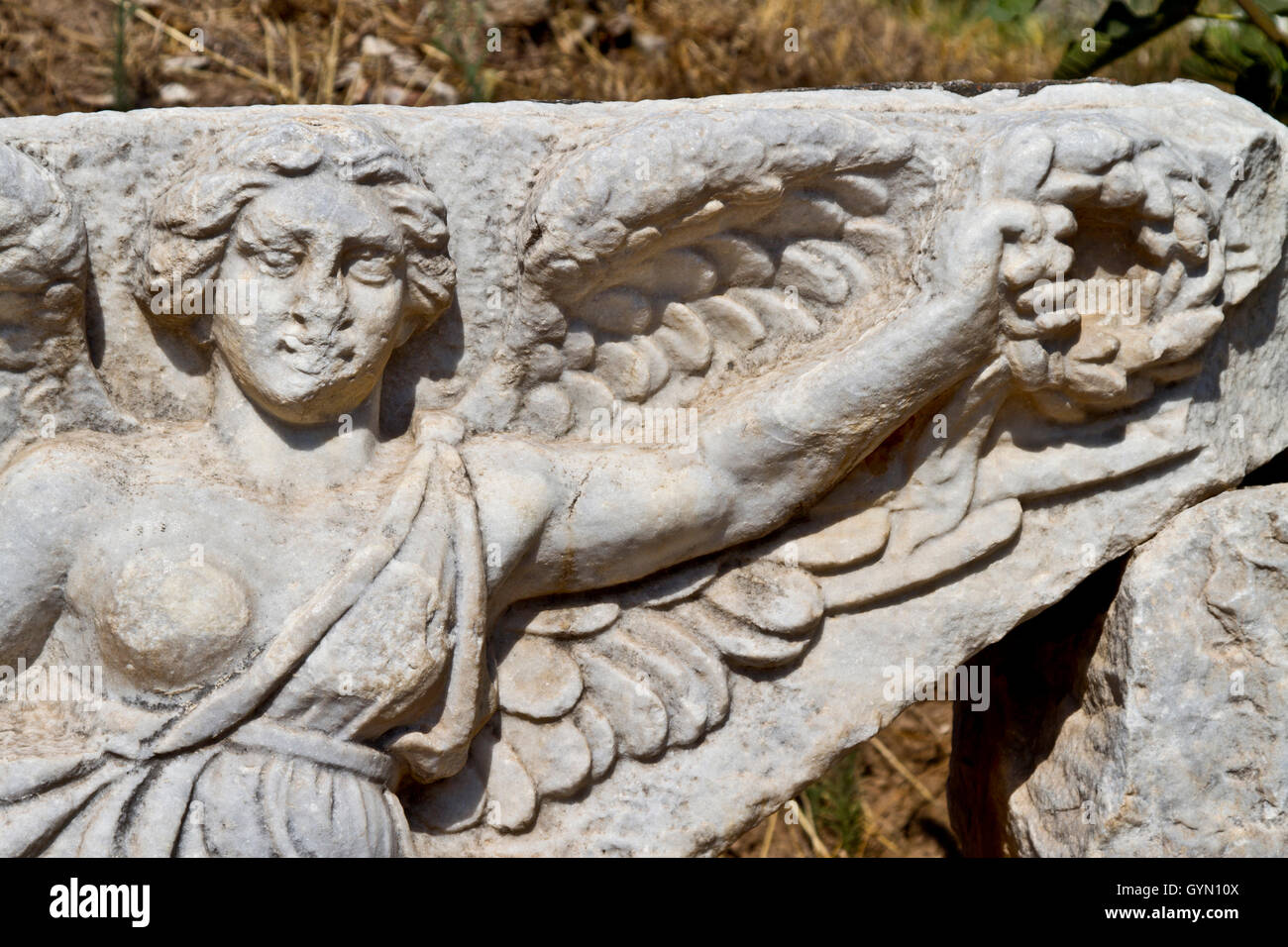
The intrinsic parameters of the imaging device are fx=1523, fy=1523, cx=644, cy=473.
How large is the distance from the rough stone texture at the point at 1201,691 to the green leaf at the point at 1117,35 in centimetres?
101

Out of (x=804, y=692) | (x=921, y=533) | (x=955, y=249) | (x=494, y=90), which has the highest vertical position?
(x=494, y=90)

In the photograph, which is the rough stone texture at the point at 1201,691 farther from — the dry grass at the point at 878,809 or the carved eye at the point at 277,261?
the dry grass at the point at 878,809

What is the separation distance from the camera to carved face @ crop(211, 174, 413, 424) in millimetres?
1694

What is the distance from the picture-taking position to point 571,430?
1.96m

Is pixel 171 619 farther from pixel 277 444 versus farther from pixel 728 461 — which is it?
pixel 728 461

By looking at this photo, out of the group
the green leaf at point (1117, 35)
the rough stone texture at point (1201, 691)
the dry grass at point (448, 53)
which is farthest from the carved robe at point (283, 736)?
the dry grass at point (448, 53)

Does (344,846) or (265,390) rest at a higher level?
(265,390)

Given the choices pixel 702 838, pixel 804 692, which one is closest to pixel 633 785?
pixel 702 838

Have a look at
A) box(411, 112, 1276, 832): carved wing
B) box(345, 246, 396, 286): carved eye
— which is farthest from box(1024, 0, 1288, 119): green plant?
box(345, 246, 396, 286): carved eye

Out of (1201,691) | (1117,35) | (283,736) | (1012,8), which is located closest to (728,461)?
(283,736)

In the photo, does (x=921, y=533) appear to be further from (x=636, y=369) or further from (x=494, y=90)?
(x=494, y=90)

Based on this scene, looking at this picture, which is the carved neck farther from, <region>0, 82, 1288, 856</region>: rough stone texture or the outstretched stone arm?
the outstretched stone arm

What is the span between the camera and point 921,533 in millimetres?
2016

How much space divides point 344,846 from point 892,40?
3292mm
